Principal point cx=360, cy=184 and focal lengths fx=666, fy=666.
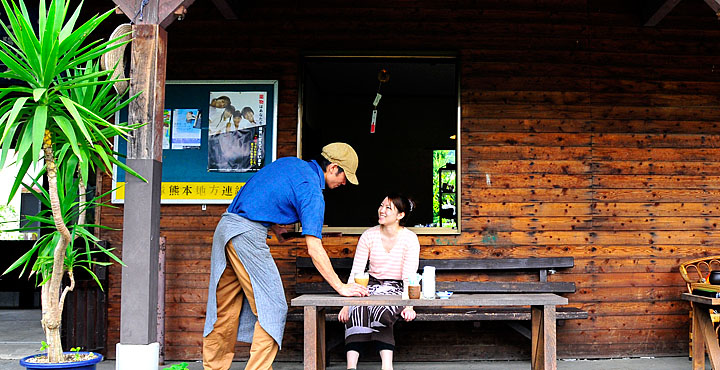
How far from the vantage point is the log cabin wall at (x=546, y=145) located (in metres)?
5.17

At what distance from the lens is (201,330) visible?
16.8ft

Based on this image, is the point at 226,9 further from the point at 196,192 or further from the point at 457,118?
the point at 457,118

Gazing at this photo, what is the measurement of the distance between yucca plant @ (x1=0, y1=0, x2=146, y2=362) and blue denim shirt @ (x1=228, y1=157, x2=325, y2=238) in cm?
65

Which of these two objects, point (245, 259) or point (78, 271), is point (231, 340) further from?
point (78, 271)

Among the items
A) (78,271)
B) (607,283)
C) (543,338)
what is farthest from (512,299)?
(78,271)

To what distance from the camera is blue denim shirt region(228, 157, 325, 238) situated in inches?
145

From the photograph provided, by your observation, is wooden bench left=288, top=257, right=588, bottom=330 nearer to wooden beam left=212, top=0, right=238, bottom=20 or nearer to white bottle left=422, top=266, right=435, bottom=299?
white bottle left=422, top=266, right=435, bottom=299

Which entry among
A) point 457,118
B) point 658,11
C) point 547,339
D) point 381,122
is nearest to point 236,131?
point 457,118

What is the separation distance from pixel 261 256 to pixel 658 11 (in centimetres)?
353

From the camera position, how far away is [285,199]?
3756mm

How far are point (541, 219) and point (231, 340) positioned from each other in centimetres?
262

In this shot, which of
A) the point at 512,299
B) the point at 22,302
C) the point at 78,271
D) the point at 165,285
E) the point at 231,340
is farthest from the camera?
the point at 22,302

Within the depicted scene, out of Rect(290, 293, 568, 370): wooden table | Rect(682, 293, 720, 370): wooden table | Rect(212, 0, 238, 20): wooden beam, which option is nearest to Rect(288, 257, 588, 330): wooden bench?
Rect(682, 293, 720, 370): wooden table

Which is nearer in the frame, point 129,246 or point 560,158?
point 129,246
